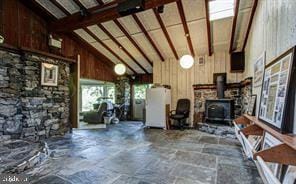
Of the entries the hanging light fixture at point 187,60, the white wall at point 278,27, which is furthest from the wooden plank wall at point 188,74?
the white wall at point 278,27

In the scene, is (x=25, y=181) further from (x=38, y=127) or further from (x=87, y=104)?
(x=87, y=104)

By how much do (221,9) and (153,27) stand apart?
2.01 meters

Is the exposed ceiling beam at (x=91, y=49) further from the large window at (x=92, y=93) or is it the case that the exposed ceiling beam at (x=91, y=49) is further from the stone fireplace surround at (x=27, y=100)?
the large window at (x=92, y=93)

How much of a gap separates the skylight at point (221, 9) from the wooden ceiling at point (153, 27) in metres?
0.18

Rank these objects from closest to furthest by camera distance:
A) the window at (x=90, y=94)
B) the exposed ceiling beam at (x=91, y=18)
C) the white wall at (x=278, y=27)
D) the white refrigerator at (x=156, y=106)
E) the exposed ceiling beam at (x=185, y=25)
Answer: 1. the white wall at (x=278, y=27)
2. the exposed ceiling beam at (x=91, y=18)
3. the exposed ceiling beam at (x=185, y=25)
4. the white refrigerator at (x=156, y=106)
5. the window at (x=90, y=94)

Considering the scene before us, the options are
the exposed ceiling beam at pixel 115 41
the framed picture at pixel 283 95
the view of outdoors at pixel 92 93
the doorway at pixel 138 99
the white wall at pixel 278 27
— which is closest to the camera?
the framed picture at pixel 283 95

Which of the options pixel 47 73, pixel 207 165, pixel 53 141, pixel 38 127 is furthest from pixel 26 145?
pixel 207 165

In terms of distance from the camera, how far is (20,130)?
454cm

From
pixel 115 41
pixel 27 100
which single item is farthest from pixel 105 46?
pixel 27 100

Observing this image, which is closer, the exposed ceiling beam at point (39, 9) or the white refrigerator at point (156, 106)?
the exposed ceiling beam at point (39, 9)

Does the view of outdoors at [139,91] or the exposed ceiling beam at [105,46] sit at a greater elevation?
the exposed ceiling beam at [105,46]

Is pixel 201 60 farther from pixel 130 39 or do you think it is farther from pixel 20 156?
pixel 20 156

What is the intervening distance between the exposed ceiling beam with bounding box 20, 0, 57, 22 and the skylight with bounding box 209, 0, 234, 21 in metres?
4.76

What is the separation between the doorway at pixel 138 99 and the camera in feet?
30.0
